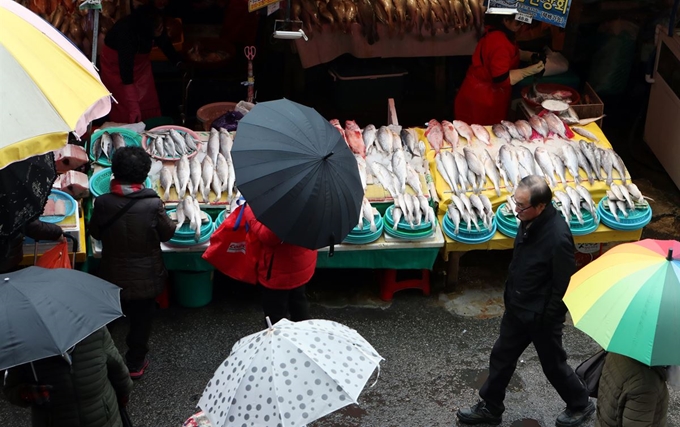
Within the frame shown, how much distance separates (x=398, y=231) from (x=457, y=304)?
87 cm

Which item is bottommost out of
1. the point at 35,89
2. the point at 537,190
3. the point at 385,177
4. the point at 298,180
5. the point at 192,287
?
the point at 192,287

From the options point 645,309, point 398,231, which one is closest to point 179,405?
point 398,231

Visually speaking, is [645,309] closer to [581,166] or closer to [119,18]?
[581,166]

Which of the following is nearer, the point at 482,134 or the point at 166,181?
the point at 166,181

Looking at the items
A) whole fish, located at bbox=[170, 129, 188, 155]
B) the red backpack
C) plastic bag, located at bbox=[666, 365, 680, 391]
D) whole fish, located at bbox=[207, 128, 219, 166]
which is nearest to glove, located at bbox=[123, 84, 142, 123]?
whole fish, located at bbox=[170, 129, 188, 155]

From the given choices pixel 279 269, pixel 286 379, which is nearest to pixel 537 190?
pixel 279 269

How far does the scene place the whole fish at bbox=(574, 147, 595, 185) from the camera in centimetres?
745

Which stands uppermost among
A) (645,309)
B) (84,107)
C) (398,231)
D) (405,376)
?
(84,107)

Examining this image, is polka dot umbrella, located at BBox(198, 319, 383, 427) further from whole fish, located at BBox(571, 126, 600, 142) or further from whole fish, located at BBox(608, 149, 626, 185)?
whole fish, located at BBox(571, 126, 600, 142)

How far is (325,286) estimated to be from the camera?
7.43 m

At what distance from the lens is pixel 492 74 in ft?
28.5

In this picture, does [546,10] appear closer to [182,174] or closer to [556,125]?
[556,125]

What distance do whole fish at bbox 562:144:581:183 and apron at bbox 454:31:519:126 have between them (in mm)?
1344

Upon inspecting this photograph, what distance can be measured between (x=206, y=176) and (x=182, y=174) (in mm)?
195
